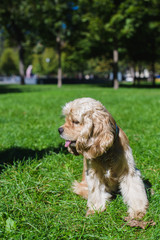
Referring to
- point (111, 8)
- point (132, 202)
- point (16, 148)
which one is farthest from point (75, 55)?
point (132, 202)

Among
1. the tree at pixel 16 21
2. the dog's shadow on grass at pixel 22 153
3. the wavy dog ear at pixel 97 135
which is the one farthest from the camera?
the tree at pixel 16 21

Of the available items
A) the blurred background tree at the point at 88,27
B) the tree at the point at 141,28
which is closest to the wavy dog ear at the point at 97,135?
the blurred background tree at the point at 88,27

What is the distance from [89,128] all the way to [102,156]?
388 mm

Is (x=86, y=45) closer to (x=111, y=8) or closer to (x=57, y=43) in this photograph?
(x=57, y=43)

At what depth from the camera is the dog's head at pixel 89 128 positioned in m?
2.68

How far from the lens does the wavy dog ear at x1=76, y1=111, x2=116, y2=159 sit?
266 centimetres

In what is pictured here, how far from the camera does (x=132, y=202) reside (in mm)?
2812

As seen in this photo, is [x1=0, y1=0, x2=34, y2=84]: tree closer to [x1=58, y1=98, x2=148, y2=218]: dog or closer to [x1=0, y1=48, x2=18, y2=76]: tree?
[x1=58, y1=98, x2=148, y2=218]: dog

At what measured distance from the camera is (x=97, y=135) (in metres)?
2.73

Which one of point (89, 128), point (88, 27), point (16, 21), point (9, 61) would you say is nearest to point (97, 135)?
point (89, 128)

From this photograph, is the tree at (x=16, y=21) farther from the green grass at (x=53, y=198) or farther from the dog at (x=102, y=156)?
the dog at (x=102, y=156)

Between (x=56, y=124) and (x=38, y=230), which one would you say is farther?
(x=56, y=124)

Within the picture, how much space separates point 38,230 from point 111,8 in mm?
21873

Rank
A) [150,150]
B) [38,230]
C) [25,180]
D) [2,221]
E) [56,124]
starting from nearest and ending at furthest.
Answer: [38,230]
[2,221]
[25,180]
[150,150]
[56,124]
